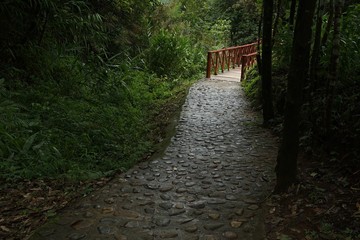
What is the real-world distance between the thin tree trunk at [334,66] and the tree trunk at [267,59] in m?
2.19

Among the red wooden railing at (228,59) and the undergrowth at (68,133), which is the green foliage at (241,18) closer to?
the red wooden railing at (228,59)

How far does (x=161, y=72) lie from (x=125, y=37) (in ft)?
6.00

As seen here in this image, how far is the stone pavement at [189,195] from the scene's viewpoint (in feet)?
10.9

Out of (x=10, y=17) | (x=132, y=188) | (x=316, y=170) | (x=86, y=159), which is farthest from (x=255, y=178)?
(x=10, y=17)

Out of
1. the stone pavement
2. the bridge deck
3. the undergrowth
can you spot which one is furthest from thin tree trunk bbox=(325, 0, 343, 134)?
the bridge deck

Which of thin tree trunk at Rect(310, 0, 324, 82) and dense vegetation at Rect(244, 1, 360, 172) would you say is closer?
dense vegetation at Rect(244, 1, 360, 172)

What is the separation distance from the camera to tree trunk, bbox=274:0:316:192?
336cm

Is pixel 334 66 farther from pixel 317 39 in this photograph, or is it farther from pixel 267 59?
pixel 267 59

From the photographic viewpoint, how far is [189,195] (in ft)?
13.5

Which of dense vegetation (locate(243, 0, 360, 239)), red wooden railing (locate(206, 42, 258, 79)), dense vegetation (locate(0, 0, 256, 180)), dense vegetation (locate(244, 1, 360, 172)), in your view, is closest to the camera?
dense vegetation (locate(243, 0, 360, 239))

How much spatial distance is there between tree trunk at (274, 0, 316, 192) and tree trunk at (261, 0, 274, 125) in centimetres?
285

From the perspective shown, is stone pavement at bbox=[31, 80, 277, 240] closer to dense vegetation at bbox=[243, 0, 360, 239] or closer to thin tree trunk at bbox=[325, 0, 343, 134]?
dense vegetation at bbox=[243, 0, 360, 239]

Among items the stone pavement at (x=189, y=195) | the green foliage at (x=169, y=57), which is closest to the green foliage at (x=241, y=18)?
the green foliage at (x=169, y=57)

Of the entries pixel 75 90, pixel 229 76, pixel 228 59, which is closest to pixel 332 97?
pixel 75 90
